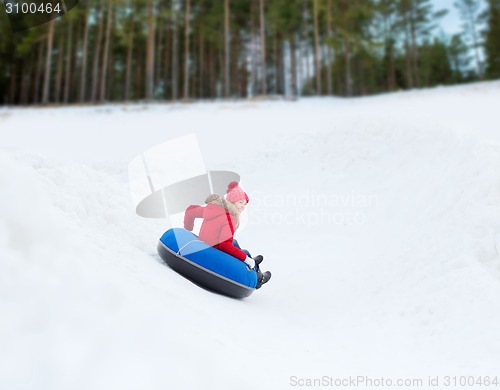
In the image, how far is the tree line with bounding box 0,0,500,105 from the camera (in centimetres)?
2583

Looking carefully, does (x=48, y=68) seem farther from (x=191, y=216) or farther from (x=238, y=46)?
(x=191, y=216)

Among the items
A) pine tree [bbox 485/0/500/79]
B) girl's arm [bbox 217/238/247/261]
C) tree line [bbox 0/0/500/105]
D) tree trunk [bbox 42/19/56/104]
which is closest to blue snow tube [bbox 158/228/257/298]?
girl's arm [bbox 217/238/247/261]

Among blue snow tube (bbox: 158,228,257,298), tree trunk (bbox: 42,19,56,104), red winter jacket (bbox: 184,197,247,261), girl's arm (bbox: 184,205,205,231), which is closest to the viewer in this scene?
blue snow tube (bbox: 158,228,257,298)

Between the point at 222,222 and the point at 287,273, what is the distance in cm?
206

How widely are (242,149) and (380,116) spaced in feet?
15.3

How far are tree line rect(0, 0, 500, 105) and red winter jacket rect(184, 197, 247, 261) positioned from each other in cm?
2019

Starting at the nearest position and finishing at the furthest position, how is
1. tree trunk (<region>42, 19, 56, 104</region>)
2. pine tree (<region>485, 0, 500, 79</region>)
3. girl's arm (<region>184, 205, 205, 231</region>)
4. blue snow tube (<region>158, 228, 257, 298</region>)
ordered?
blue snow tube (<region>158, 228, 257, 298</region>) < girl's arm (<region>184, 205, 205, 231</region>) < tree trunk (<region>42, 19, 56, 104</region>) < pine tree (<region>485, 0, 500, 79</region>)

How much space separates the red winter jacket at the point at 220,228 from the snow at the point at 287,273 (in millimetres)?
629

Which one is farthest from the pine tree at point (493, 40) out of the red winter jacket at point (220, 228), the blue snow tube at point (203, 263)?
the blue snow tube at point (203, 263)

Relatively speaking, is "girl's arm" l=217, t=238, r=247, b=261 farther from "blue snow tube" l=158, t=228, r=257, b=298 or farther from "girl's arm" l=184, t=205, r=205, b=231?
"girl's arm" l=184, t=205, r=205, b=231

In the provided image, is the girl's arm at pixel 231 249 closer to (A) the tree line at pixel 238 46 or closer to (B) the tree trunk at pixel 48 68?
(A) the tree line at pixel 238 46

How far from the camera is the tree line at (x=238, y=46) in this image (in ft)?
84.7

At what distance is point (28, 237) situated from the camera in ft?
7.69

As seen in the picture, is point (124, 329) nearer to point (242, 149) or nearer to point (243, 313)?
point (243, 313)
